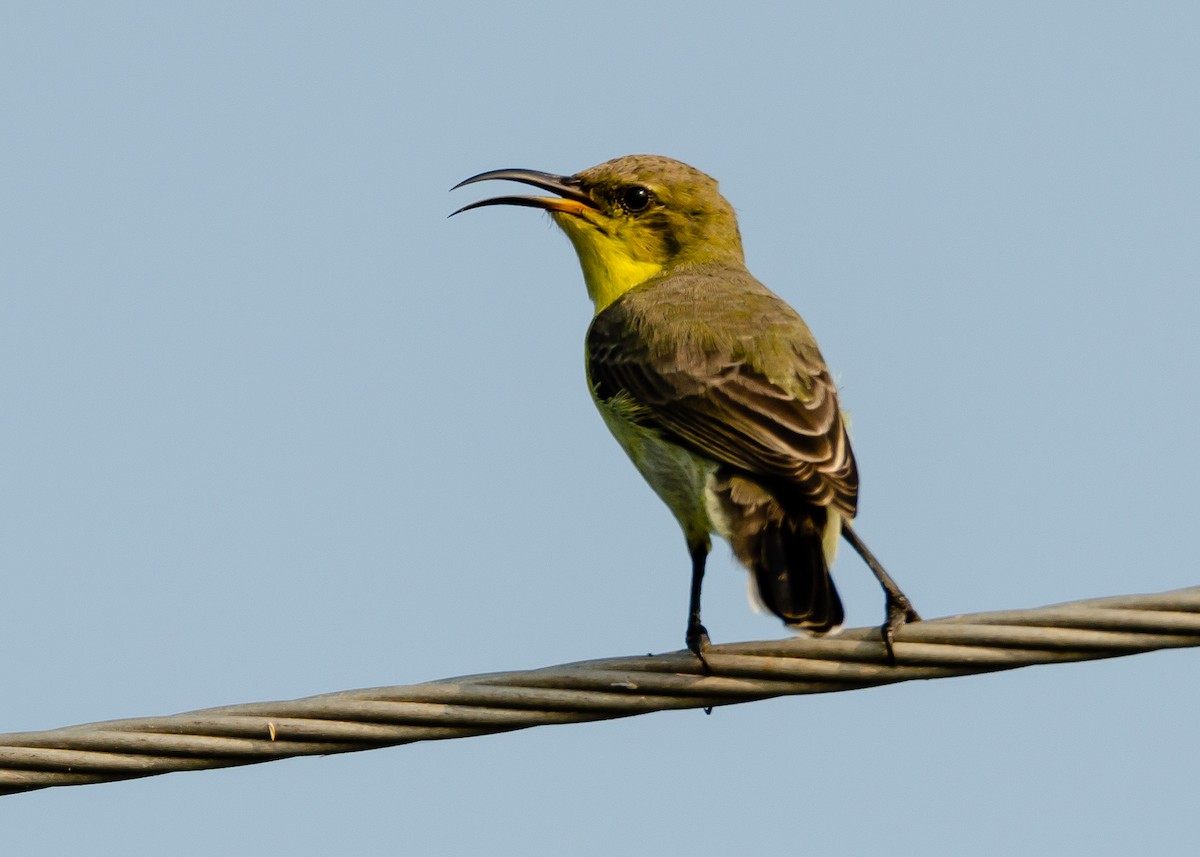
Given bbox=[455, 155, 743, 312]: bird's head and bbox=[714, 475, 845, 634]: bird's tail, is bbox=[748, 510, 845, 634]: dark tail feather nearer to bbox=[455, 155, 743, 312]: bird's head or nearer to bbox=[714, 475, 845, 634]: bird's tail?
bbox=[714, 475, 845, 634]: bird's tail

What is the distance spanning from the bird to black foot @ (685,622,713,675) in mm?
18

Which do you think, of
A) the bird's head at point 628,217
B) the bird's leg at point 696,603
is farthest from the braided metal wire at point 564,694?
the bird's head at point 628,217

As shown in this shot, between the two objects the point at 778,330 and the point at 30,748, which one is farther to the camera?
the point at 778,330

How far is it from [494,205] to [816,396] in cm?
275

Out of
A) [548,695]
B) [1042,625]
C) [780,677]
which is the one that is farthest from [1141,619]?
[548,695]

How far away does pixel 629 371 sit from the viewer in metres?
7.60

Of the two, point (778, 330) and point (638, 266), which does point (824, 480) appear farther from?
point (638, 266)

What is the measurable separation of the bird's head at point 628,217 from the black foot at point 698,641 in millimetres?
2937

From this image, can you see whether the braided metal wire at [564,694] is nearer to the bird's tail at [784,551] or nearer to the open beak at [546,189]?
the bird's tail at [784,551]

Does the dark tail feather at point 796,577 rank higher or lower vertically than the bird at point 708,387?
lower

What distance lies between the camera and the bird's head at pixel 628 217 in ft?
30.0

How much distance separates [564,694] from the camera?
488 centimetres

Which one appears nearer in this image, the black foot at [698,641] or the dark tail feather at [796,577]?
the black foot at [698,641]

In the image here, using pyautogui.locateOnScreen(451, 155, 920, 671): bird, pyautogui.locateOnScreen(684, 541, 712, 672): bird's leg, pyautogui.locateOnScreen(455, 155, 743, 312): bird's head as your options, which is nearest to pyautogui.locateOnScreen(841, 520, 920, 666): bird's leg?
pyautogui.locateOnScreen(451, 155, 920, 671): bird
